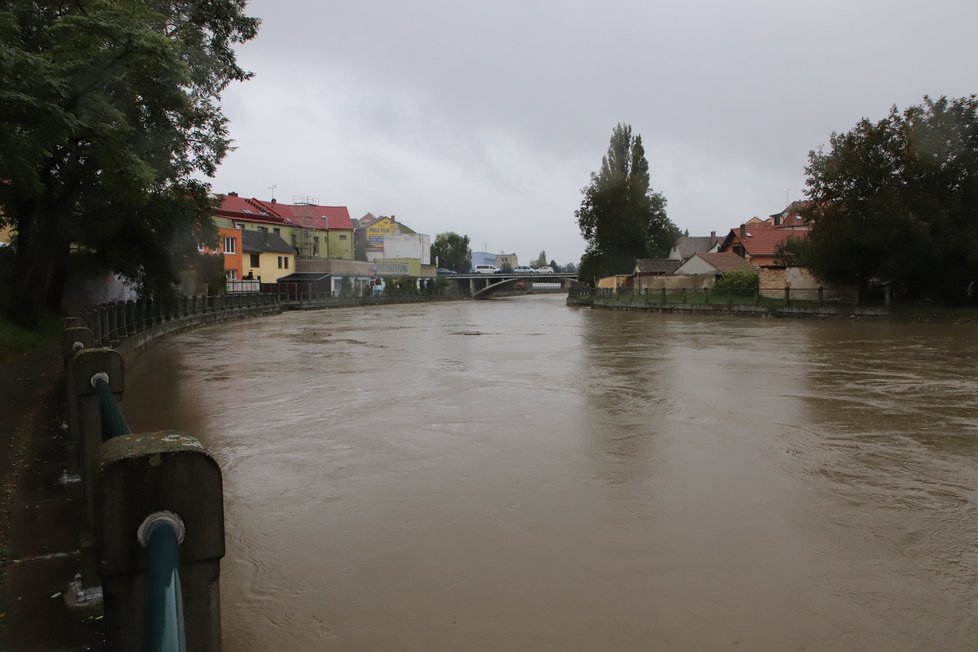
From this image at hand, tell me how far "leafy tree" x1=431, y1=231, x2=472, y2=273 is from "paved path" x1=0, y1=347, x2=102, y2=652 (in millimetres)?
127306

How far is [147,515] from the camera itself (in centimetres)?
174

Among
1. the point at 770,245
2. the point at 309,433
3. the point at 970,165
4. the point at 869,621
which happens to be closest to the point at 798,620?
the point at 869,621

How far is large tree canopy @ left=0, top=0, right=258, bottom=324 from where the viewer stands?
9.21m

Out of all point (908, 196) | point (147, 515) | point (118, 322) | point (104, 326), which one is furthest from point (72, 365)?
point (908, 196)

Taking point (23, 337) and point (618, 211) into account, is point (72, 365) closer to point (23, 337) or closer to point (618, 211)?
point (23, 337)

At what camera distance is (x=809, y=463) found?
812cm

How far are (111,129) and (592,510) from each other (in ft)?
31.8

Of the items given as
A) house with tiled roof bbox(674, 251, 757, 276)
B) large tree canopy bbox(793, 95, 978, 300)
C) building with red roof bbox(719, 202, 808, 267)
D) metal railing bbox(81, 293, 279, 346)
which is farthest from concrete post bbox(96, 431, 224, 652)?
building with red roof bbox(719, 202, 808, 267)

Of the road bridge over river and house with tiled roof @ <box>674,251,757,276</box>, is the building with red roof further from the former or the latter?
the road bridge over river

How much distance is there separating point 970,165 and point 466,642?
121ft

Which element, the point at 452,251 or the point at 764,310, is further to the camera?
the point at 452,251

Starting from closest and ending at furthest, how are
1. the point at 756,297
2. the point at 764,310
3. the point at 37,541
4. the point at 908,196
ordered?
the point at 37,541 < the point at 908,196 < the point at 764,310 < the point at 756,297

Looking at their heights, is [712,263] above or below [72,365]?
above

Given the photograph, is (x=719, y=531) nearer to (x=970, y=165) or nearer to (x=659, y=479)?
(x=659, y=479)
